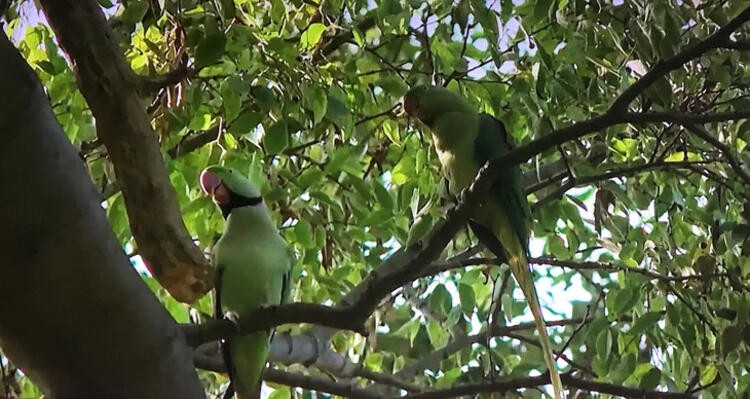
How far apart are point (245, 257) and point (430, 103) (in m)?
0.34

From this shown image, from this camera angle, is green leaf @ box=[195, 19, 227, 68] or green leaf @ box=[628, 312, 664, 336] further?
green leaf @ box=[628, 312, 664, 336]

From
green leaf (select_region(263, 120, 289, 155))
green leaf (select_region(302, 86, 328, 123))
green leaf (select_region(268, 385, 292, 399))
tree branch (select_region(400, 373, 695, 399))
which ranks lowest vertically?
tree branch (select_region(400, 373, 695, 399))

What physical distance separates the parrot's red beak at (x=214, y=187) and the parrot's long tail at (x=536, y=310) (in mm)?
417

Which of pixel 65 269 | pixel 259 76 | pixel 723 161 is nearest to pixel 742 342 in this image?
Answer: pixel 723 161

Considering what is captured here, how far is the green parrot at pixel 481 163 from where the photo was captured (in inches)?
43.8

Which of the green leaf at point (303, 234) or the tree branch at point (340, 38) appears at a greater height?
the tree branch at point (340, 38)

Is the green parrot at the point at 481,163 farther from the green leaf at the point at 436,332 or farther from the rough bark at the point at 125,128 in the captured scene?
the rough bark at the point at 125,128

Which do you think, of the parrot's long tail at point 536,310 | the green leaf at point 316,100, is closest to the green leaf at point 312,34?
the green leaf at point 316,100

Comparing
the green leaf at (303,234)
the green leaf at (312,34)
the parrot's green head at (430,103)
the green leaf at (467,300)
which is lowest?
the green leaf at (467,300)

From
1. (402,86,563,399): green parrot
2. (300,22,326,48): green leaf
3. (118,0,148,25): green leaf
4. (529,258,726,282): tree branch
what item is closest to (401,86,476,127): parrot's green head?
(402,86,563,399): green parrot

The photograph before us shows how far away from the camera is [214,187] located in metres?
1.11

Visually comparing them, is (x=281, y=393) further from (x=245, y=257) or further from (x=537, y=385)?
(x=537, y=385)

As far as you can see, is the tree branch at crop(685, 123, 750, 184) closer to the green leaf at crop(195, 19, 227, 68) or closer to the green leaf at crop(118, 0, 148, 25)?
the green leaf at crop(195, 19, 227, 68)

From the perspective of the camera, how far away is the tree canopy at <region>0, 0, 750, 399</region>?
34.1 inches
